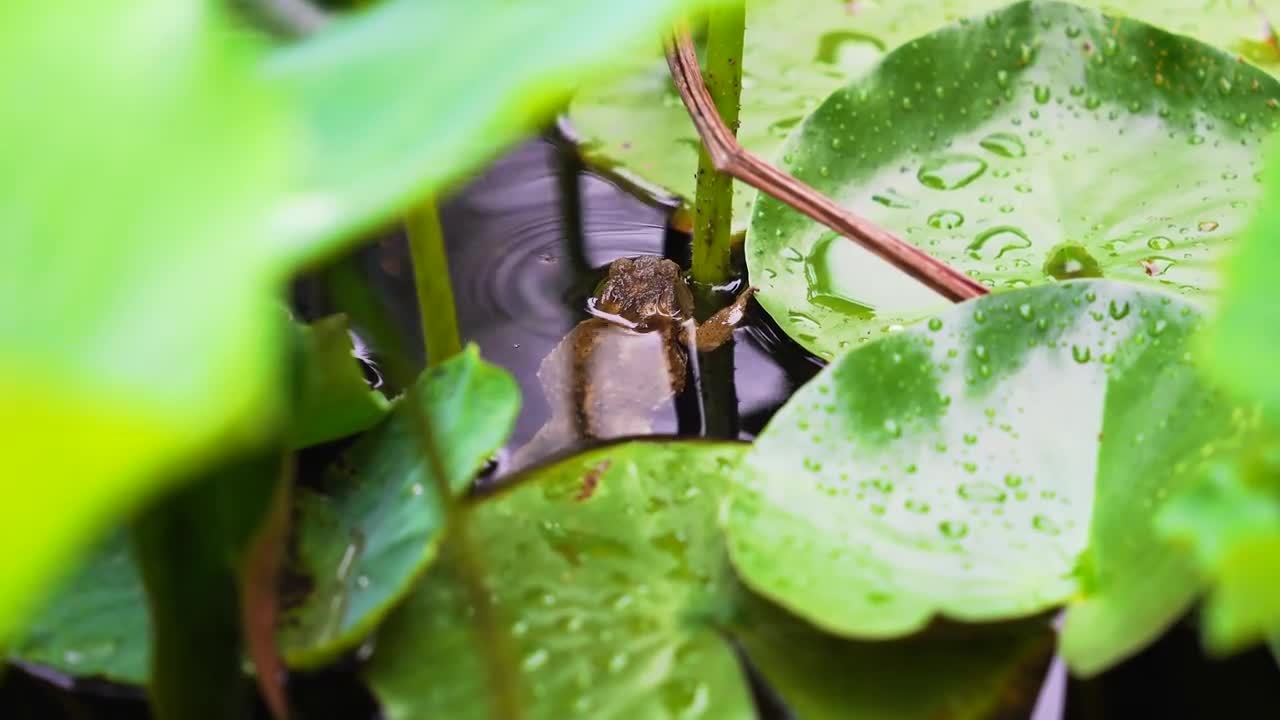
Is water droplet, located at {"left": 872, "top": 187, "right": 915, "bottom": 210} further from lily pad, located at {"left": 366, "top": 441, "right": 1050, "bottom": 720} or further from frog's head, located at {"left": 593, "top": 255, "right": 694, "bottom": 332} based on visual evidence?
lily pad, located at {"left": 366, "top": 441, "right": 1050, "bottom": 720}

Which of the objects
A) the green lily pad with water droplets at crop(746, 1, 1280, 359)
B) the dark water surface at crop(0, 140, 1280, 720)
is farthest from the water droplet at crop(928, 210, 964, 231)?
the dark water surface at crop(0, 140, 1280, 720)

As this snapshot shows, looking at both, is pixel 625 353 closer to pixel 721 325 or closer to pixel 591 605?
pixel 721 325

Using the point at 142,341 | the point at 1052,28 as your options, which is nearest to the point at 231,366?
the point at 142,341

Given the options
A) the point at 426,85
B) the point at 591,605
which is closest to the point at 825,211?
the point at 591,605

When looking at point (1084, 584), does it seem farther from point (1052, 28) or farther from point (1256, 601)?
point (1052, 28)

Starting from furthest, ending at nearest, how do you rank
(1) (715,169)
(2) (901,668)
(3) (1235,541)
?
(1) (715,169) → (2) (901,668) → (3) (1235,541)
